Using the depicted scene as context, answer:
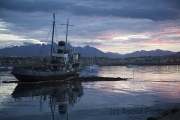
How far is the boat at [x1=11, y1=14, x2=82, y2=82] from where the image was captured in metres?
42.6

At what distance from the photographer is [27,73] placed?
42125 mm

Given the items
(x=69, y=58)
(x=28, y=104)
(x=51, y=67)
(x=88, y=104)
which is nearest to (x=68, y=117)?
(x=88, y=104)

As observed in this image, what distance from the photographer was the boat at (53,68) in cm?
4256

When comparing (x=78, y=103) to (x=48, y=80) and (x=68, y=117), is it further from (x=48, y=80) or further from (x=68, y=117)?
(x=48, y=80)

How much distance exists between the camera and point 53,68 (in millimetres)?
47812

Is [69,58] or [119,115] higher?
[69,58]

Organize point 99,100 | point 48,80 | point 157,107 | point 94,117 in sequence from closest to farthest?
1. point 94,117
2. point 157,107
3. point 99,100
4. point 48,80

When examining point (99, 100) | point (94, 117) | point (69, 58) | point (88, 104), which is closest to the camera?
point (94, 117)

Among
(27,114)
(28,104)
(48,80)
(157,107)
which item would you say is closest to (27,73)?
(48,80)

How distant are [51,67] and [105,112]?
29.5 metres

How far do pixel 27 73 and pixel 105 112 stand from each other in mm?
25603

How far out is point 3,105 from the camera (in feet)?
73.8

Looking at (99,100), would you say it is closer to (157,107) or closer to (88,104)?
(88,104)

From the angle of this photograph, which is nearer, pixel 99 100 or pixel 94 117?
pixel 94 117
